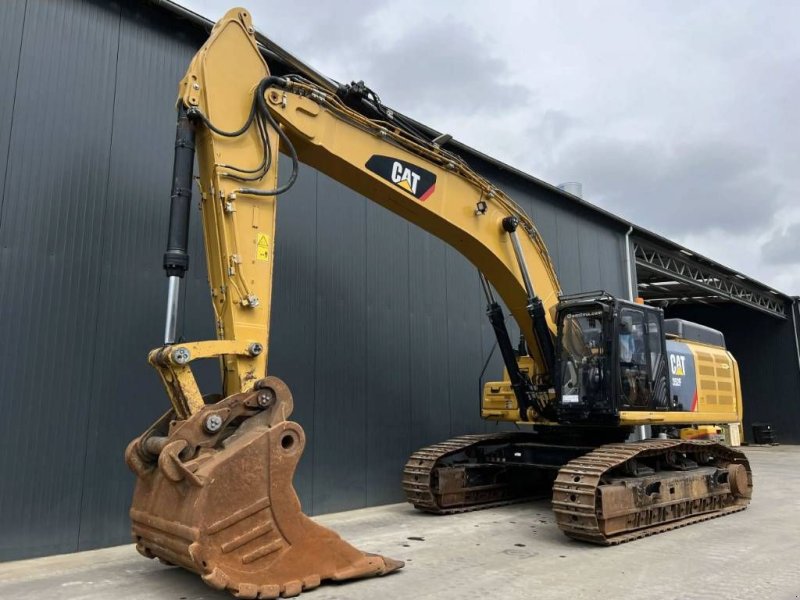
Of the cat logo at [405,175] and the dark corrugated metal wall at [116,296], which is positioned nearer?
the dark corrugated metal wall at [116,296]

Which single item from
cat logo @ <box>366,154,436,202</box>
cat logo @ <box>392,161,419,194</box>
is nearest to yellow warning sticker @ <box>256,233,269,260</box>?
cat logo @ <box>366,154,436,202</box>

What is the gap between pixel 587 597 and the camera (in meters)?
4.95

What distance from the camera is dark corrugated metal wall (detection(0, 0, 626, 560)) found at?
6.72 m

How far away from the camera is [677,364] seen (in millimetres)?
9141

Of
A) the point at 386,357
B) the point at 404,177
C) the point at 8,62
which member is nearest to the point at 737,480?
the point at 386,357

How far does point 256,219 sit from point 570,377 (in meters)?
4.62

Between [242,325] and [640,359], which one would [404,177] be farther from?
[640,359]

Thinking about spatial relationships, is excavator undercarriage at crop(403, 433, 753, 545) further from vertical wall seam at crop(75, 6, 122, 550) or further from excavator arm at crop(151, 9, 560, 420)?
vertical wall seam at crop(75, 6, 122, 550)

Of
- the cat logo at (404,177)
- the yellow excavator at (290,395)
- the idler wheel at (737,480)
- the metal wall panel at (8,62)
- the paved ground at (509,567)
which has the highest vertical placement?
the metal wall panel at (8,62)

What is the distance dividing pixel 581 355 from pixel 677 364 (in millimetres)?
1951

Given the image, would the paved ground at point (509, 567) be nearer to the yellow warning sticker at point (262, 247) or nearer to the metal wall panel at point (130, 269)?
the metal wall panel at point (130, 269)

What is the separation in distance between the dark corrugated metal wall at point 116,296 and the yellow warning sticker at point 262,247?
2.77 meters

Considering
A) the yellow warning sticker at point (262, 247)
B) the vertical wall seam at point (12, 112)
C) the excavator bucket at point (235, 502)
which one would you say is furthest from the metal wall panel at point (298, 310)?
the excavator bucket at point (235, 502)

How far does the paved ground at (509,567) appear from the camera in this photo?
5090 mm
